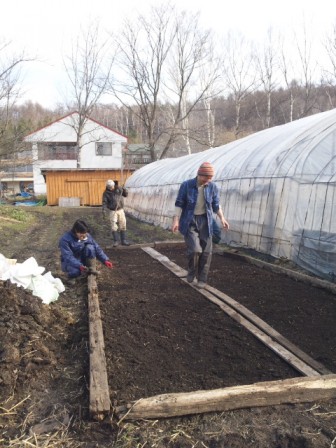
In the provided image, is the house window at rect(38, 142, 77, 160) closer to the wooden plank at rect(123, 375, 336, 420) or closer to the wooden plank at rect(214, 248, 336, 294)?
the wooden plank at rect(214, 248, 336, 294)

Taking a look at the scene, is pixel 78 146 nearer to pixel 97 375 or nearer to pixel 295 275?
pixel 295 275

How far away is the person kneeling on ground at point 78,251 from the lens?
6.00m

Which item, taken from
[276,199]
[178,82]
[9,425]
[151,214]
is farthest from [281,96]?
[9,425]

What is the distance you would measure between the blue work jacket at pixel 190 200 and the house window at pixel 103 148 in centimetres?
3947

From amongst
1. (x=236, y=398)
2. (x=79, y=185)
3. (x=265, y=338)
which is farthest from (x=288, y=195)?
(x=79, y=185)

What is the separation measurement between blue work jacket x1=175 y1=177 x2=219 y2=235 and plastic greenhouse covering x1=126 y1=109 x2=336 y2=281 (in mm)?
2432

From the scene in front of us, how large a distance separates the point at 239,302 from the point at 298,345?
1.41 meters

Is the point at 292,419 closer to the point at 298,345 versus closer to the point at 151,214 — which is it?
the point at 298,345

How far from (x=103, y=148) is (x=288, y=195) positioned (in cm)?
3784

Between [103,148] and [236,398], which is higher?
[103,148]

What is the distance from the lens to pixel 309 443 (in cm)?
227

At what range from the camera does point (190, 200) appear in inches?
214

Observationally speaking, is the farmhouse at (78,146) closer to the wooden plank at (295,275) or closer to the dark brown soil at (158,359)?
the wooden plank at (295,275)

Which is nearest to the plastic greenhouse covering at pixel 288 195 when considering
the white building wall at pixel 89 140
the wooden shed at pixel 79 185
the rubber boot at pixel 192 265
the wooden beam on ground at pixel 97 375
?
the rubber boot at pixel 192 265
